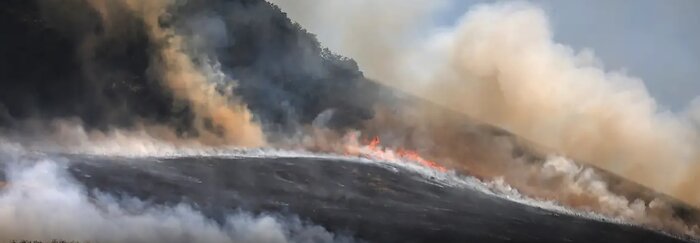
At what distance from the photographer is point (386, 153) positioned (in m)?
4.60

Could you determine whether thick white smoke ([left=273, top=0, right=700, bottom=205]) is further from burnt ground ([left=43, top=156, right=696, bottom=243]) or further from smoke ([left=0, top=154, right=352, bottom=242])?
smoke ([left=0, top=154, right=352, bottom=242])

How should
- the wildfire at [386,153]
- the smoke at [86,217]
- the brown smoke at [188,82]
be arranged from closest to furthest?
1. the smoke at [86,217]
2. the brown smoke at [188,82]
3. the wildfire at [386,153]

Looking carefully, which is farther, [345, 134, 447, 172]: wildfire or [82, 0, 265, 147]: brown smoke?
[345, 134, 447, 172]: wildfire

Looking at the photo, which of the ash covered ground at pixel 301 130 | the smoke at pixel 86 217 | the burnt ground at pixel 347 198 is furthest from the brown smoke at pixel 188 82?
the smoke at pixel 86 217

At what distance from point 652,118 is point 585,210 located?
0.66m

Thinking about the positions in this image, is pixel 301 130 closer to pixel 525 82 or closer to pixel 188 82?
pixel 188 82

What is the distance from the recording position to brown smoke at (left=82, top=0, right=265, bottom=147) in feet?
14.6

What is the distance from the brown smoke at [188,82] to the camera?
14.6 feet

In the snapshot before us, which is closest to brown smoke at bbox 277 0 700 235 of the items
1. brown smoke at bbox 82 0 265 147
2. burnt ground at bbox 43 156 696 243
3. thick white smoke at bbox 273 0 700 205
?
thick white smoke at bbox 273 0 700 205

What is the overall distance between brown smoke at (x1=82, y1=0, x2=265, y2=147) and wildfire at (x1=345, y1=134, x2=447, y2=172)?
1.79 ft

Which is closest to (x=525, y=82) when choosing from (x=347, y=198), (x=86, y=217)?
(x=347, y=198)

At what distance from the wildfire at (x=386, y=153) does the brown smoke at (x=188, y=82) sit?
54cm

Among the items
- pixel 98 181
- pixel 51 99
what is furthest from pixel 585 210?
pixel 51 99

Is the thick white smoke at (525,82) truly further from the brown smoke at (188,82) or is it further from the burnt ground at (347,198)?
the brown smoke at (188,82)
